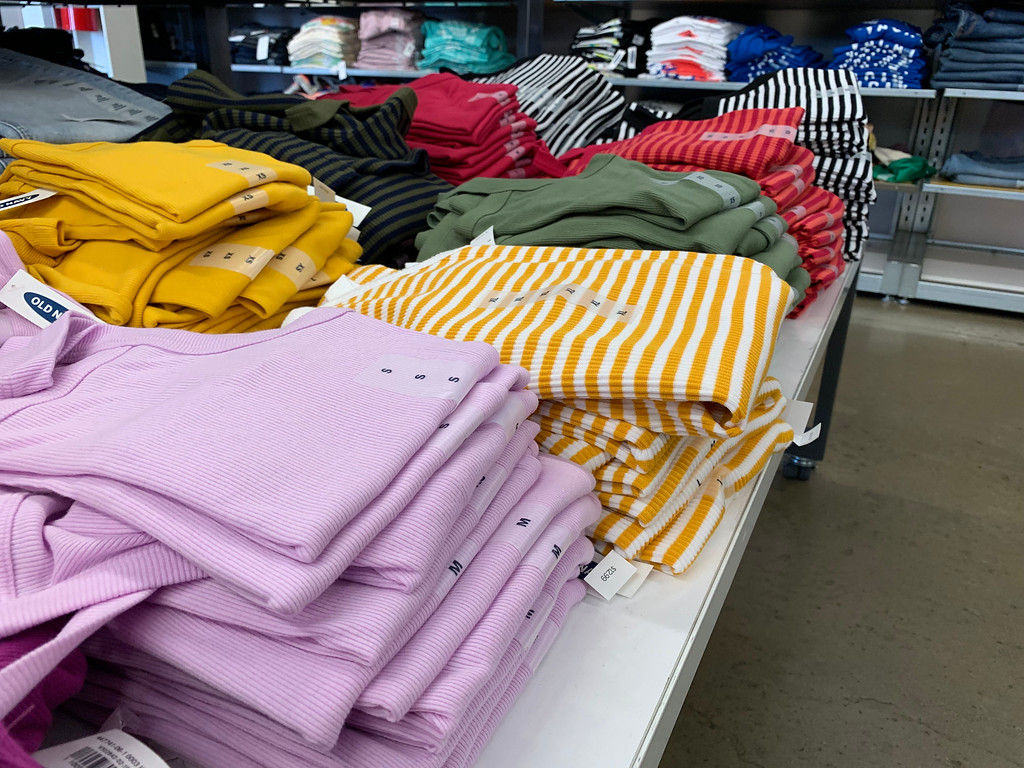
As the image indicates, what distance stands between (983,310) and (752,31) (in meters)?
1.48

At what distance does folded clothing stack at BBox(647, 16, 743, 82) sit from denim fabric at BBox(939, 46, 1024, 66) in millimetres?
785

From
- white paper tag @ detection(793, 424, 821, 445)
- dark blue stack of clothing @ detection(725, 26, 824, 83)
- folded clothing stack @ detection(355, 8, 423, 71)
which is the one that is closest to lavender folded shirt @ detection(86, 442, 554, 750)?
white paper tag @ detection(793, 424, 821, 445)

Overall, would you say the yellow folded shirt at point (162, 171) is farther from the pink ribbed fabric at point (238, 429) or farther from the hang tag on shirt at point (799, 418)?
the hang tag on shirt at point (799, 418)

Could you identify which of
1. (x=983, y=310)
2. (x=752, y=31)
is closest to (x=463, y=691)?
(x=752, y=31)

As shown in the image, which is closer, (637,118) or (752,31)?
(637,118)

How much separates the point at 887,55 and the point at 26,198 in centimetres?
307

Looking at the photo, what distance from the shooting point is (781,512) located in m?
1.88

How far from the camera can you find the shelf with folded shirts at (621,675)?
1.59 feet

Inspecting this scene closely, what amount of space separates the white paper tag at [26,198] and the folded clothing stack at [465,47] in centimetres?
279

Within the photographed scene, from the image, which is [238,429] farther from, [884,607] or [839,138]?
[884,607]

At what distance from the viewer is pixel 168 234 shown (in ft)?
2.43

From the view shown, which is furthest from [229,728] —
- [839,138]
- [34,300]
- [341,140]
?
[839,138]

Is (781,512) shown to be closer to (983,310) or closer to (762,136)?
(762,136)

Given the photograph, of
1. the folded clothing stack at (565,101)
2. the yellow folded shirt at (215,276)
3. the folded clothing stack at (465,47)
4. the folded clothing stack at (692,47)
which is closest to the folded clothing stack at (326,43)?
the folded clothing stack at (465,47)
